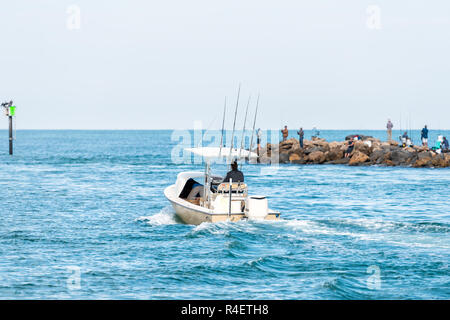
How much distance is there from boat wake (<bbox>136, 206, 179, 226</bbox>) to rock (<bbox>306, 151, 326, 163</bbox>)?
37.5 m

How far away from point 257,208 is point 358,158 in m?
41.2

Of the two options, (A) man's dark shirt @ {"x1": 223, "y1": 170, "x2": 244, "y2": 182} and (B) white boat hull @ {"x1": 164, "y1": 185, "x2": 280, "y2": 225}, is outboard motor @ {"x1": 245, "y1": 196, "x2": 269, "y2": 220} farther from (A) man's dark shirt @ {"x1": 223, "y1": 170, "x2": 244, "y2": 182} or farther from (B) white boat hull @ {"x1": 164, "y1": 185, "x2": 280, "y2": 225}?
(A) man's dark shirt @ {"x1": 223, "y1": 170, "x2": 244, "y2": 182}

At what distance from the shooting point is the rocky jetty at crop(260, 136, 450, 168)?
56.8 metres

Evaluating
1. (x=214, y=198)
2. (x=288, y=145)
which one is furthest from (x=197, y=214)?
(x=288, y=145)

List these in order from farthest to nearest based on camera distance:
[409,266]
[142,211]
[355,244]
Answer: [142,211] → [355,244] → [409,266]

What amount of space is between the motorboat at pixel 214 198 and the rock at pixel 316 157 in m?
39.0

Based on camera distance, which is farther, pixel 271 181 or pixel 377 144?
pixel 377 144

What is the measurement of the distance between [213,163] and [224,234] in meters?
4.93

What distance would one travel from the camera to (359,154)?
197 ft

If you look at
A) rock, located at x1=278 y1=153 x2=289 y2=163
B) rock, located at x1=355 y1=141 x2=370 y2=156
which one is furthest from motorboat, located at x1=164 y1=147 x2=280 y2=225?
rock, located at x1=278 y1=153 x2=289 y2=163

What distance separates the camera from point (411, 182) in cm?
4403

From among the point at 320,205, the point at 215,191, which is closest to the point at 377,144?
the point at 320,205

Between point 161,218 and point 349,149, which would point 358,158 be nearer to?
point 349,149
